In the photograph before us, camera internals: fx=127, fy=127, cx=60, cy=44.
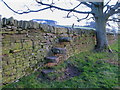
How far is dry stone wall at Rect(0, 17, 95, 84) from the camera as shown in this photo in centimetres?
239

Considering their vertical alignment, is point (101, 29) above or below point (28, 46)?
above

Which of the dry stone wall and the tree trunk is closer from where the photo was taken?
the dry stone wall

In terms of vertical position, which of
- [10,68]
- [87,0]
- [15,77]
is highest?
[87,0]

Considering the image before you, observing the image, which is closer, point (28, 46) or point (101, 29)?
point (28, 46)

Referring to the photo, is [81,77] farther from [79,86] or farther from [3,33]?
[3,33]

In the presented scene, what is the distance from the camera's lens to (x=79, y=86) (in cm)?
265

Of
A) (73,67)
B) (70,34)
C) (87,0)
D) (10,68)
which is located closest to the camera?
(10,68)

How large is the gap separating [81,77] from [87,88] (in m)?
0.49

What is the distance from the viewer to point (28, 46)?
296 centimetres

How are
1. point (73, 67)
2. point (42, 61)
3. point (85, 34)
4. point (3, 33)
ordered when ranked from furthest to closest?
point (85, 34)
point (73, 67)
point (42, 61)
point (3, 33)

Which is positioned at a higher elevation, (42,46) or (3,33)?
(3,33)

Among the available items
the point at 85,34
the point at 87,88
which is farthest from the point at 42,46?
the point at 85,34

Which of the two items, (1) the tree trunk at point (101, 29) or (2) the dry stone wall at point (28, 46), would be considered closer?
(2) the dry stone wall at point (28, 46)

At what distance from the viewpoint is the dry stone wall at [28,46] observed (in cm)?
239
